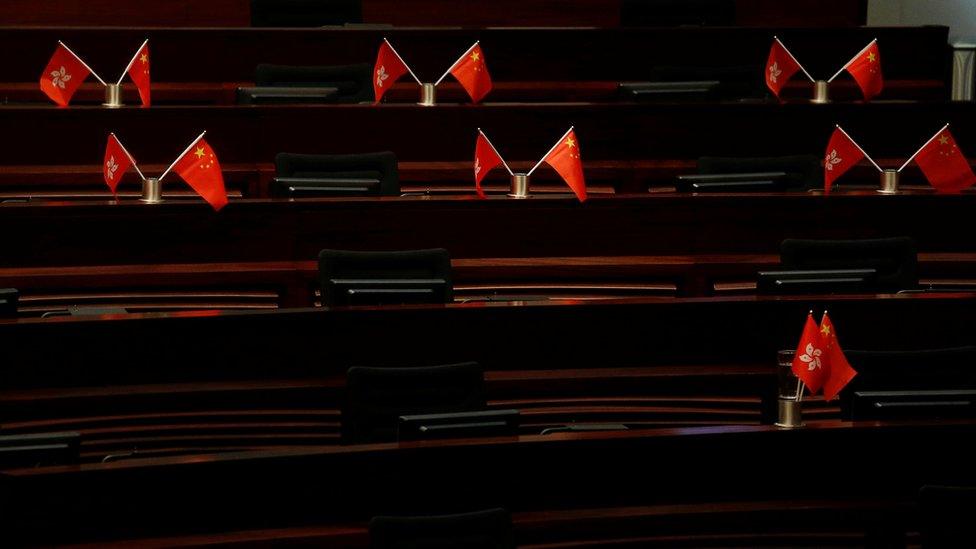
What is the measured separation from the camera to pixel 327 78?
5.65 m

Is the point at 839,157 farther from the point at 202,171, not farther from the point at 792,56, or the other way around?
the point at 202,171

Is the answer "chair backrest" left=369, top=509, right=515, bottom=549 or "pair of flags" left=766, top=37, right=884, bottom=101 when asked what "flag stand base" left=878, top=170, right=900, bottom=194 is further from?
"chair backrest" left=369, top=509, right=515, bottom=549

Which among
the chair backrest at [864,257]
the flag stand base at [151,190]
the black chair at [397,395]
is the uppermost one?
the flag stand base at [151,190]

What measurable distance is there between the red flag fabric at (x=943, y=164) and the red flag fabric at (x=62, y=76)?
291 centimetres

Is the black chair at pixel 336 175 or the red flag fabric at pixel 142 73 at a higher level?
the red flag fabric at pixel 142 73

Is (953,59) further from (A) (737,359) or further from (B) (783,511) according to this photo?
(B) (783,511)

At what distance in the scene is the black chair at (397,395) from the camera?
340 centimetres

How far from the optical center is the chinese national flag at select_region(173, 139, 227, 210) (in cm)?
441

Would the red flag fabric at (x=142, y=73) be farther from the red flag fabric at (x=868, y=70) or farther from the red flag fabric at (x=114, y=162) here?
the red flag fabric at (x=868, y=70)

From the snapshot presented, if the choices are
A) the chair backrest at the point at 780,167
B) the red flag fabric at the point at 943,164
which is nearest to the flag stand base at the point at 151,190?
the chair backrest at the point at 780,167

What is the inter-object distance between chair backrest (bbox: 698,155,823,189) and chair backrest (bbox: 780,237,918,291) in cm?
76

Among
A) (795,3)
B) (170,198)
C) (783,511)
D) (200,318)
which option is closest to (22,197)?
(170,198)

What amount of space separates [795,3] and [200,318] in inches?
173

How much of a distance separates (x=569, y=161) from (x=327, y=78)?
4.64 feet
